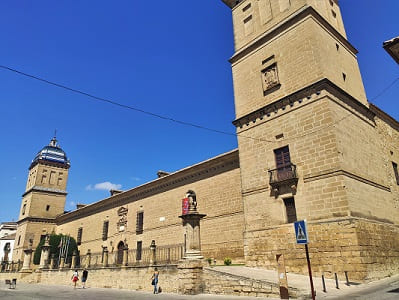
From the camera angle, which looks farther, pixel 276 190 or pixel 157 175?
pixel 157 175

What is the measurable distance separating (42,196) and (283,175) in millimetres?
36183

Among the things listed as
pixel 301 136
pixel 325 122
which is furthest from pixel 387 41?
pixel 301 136

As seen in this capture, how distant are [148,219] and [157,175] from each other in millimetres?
3893

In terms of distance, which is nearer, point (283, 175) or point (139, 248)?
point (283, 175)

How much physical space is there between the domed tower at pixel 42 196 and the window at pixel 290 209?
35.1 metres

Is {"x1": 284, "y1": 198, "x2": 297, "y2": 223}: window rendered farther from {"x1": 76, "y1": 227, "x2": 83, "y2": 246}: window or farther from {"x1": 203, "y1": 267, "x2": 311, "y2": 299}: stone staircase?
{"x1": 76, "y1": 227, "x2": 83, "y2": 246}: window

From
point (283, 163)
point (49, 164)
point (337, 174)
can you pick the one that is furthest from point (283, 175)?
point (49, 164)

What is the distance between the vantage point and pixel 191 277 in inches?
449

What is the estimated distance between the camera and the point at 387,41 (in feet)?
29.0

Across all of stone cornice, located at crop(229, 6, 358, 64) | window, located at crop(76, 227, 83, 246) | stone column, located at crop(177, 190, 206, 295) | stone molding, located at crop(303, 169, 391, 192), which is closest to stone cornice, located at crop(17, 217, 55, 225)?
window, located at crop(76, 227, 83, 246)

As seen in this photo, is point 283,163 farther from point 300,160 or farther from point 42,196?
point 42,196

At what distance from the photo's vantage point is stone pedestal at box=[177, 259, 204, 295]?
37.1 ft

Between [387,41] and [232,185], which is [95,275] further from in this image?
[387,41]

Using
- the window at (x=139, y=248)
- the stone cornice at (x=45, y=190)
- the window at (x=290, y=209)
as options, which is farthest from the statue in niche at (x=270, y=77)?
the stone cornice at (x=45, y=190)
